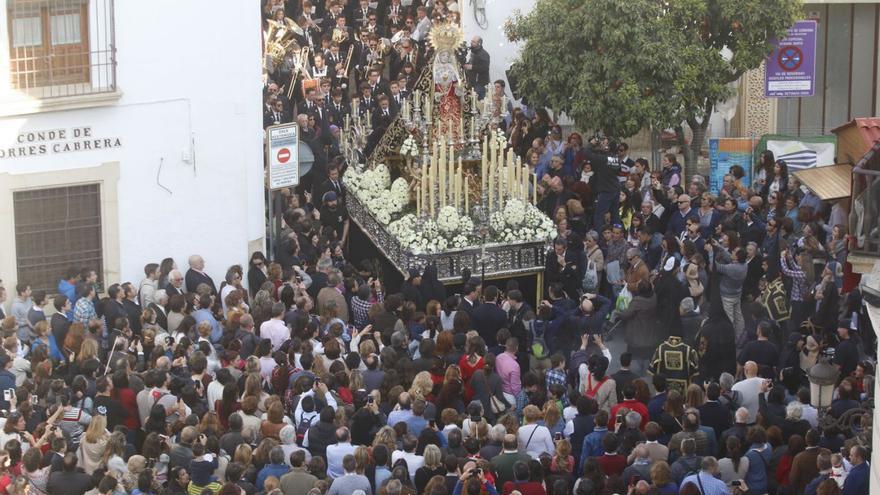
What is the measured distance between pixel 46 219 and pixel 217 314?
3119 millimetres

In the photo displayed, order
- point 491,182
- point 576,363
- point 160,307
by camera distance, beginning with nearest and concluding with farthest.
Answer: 1. point 576,363
2. point 160,307
3. point 491,182

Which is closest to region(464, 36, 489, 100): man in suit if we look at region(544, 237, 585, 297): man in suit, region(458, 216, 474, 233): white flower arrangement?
region(458, 216, 474, 233): white flower arrangement

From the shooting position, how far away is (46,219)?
23734 millimetres

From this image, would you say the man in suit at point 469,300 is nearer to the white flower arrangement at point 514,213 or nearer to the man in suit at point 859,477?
the white flower arrangement at point 514,213

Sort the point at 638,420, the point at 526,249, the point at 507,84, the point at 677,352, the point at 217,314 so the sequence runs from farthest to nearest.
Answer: the point at 507,84 < the point at 526,249 < the point at 217,314 < the point at 677,352 < the point at 638,420

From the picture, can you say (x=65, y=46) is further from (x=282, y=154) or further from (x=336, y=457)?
(x=336, y=457)

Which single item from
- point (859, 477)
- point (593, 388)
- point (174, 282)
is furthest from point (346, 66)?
point (859, 477)

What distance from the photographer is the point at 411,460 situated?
17125 mm

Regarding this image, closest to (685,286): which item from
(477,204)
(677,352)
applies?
(677,352)

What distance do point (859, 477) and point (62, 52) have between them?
12.0m

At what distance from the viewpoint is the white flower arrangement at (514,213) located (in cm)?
2527

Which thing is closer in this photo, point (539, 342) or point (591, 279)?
point (539, 342)

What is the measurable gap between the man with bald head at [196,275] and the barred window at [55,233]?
1180 mm

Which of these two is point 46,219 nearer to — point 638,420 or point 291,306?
point 291,306
